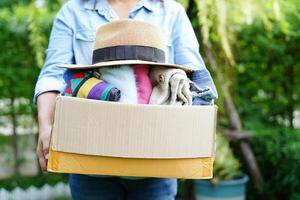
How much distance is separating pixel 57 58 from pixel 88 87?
240 mm

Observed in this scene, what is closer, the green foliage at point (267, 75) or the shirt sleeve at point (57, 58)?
the shirt sleeve at point (57, 58)

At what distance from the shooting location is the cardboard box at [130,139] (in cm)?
100

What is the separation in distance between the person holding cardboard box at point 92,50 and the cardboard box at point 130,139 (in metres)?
0.20

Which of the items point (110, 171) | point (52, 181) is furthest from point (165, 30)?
point (52, 181)

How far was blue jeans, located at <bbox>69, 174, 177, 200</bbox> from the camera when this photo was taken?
1350 mm

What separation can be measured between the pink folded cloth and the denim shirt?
0.17 metres

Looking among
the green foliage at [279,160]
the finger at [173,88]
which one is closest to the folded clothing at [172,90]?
the finger at [173,88]

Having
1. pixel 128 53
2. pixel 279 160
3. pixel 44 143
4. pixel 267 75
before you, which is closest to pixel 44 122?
pixel 44 143

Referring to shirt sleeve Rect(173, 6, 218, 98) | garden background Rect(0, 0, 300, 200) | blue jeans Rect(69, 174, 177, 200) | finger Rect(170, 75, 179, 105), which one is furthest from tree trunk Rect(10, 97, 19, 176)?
finger Rect(170, 75, 179, 105)

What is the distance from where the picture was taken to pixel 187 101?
1.07 metres

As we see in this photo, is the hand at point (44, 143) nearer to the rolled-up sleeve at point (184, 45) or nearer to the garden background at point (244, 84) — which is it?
the rolled-up sleeve at point (184, 45)

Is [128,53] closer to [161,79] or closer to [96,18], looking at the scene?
[161,79]

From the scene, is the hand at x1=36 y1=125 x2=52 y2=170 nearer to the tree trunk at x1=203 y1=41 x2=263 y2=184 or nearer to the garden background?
the garden background

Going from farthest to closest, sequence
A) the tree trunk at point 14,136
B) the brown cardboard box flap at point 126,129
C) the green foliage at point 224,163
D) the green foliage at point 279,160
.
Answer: the tree trunk at point 14,136, the green foliage at point 224,163, the green foliage at point 279,160, the brown cardboard box flap at point 126,129
